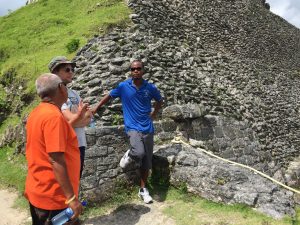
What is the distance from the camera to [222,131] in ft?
32.9

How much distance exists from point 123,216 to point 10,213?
7.09 ft

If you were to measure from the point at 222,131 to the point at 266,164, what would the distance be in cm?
235

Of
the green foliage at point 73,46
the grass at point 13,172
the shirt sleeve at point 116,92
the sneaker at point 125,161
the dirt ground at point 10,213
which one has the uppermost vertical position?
the green foliage at point 73,46

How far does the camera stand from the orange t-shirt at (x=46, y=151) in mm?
3336

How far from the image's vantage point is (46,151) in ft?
11.1

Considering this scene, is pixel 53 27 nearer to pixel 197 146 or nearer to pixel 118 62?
pixel 118 62

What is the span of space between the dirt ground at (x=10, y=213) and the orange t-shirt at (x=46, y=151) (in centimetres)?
302

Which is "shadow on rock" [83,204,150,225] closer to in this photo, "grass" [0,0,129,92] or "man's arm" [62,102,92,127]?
"man's arm" [62,102,92,127]

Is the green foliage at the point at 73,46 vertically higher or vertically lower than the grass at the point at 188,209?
higher

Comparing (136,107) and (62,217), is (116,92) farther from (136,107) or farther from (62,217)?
(62,217)

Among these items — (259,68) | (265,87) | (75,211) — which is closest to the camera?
(75,211)

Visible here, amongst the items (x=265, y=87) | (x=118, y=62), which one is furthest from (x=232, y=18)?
(x=118, y=62)

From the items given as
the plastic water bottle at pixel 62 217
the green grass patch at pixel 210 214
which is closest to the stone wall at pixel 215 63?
the green grass patch at pixel 210 214

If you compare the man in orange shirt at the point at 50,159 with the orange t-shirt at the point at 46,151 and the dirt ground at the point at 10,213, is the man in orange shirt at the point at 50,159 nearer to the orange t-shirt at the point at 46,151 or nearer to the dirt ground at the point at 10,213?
the orange t-shirt at the point at 46,151
